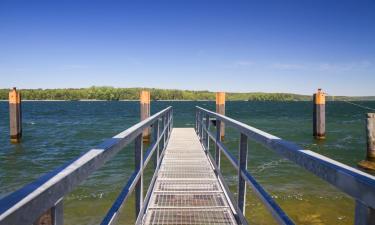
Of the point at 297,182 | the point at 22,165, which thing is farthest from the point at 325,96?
the point at 22,165

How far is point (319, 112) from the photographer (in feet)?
54.9

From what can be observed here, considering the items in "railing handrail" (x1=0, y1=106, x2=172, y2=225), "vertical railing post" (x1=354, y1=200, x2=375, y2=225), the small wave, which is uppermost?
"railing handrail" (x1=0, y1=106, x2=172, y2=225)

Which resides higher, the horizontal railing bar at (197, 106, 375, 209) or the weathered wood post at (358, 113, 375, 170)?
the horizontal railing bar at (197, 106, 375, 209)

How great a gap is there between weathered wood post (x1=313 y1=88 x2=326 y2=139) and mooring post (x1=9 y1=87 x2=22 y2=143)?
15878 mm

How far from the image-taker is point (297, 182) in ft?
30.8

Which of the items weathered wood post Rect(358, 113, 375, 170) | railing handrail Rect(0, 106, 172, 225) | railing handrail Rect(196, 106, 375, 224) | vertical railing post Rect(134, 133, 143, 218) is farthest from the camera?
weathered wood post Rect(358, 113, 375, 170)

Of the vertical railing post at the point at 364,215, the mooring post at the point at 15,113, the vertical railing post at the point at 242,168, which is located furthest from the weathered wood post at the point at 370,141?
the mooring post at the point at 15,113

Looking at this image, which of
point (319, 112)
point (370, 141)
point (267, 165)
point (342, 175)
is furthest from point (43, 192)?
point (319, 112)

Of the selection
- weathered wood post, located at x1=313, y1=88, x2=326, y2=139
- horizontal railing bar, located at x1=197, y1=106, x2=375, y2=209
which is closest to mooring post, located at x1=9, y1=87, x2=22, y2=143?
weathered wood post, located at x1=313, y1=88, x2=326, y2=139

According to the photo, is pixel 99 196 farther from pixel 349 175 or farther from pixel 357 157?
pixel 357 157

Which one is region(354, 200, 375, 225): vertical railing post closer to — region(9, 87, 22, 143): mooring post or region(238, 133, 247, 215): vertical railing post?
region(238, 133, 247, 215): vertical railing post

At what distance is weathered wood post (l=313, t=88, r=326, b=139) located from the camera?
1645 cm

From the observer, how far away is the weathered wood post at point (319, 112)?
16453mm

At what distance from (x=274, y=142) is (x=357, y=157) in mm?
14062
